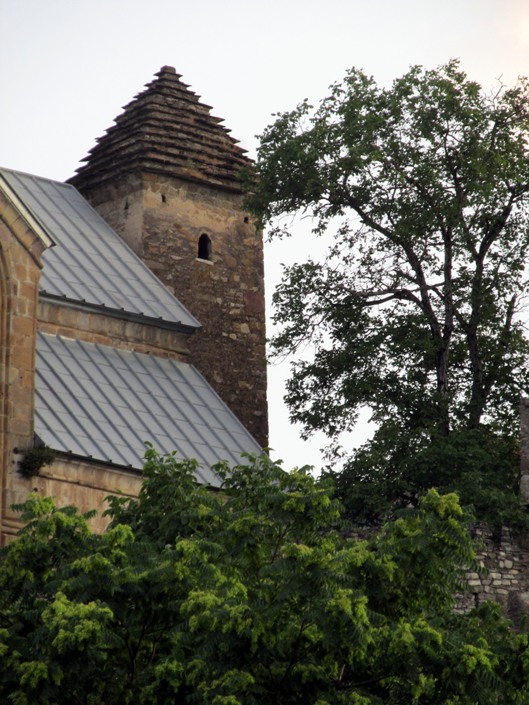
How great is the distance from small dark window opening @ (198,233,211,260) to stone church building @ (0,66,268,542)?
0.08 feet

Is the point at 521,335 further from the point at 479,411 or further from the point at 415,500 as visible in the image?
the point at 415,500

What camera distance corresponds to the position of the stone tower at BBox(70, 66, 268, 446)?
36406 millimetres

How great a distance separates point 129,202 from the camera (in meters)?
37.2

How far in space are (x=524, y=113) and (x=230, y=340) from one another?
637 centimetres

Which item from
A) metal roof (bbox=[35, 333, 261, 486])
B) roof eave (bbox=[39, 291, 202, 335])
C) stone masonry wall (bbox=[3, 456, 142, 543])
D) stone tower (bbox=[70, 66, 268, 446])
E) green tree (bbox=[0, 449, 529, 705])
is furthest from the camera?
stone tower (bbox=[70, 66, 268, 446])

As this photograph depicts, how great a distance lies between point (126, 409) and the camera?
104 feet

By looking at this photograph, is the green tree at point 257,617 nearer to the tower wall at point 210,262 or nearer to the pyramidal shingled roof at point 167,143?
the tower wall at point 210,262

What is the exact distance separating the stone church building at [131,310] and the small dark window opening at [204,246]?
0.03 meters

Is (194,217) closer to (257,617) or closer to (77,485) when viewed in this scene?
(77,485)

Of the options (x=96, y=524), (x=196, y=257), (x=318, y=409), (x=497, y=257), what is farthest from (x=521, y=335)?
(x=96, y=524)

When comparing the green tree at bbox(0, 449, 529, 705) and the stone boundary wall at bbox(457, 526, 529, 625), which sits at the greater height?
the stone boundary wall at bbox(457, 526, 529, 625)

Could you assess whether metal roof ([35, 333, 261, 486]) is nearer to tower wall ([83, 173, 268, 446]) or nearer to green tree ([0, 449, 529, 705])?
tower wall ([83, 173, 268, 446])

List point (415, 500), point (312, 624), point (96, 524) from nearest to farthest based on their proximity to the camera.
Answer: point (312, 624) → point (96, 524) → point (415, 500)

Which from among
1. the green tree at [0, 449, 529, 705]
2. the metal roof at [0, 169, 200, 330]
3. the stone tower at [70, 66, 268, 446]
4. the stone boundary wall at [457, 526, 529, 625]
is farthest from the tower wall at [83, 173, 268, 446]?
the green tree at [0, 449, 529, 705]
